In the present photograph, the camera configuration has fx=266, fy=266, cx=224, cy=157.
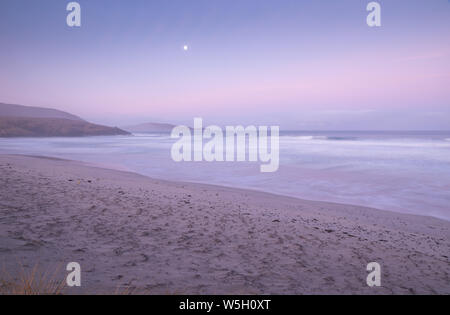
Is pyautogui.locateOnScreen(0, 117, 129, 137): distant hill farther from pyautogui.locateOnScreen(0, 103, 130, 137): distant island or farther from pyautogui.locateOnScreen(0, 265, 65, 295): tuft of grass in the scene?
pyautogui.locateOnScreen(0, 265, 65, 295): tuft of grass

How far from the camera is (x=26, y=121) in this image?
2717 inches

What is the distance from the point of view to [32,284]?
110 inches

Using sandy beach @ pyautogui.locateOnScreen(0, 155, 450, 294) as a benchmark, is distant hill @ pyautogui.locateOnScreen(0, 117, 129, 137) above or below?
above

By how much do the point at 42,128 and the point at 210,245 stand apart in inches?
3184

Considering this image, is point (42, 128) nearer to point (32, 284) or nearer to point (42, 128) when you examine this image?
point (42, 128)

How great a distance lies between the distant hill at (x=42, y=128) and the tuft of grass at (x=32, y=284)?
7244cm

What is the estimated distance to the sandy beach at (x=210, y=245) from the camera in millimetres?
3307

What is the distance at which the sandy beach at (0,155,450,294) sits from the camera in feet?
10.8

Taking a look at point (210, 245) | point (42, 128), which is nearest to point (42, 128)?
point (42, 128)

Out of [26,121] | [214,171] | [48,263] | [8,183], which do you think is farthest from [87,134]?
[48,263]

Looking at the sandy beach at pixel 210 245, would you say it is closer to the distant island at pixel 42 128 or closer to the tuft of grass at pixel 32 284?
the tuft of grass at pixel 32 284

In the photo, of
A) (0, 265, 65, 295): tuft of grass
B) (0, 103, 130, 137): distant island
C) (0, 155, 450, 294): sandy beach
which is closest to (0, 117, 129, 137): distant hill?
(0, 103, 130, 137): distant island

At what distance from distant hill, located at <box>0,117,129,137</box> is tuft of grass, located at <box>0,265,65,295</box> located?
72.4 m
